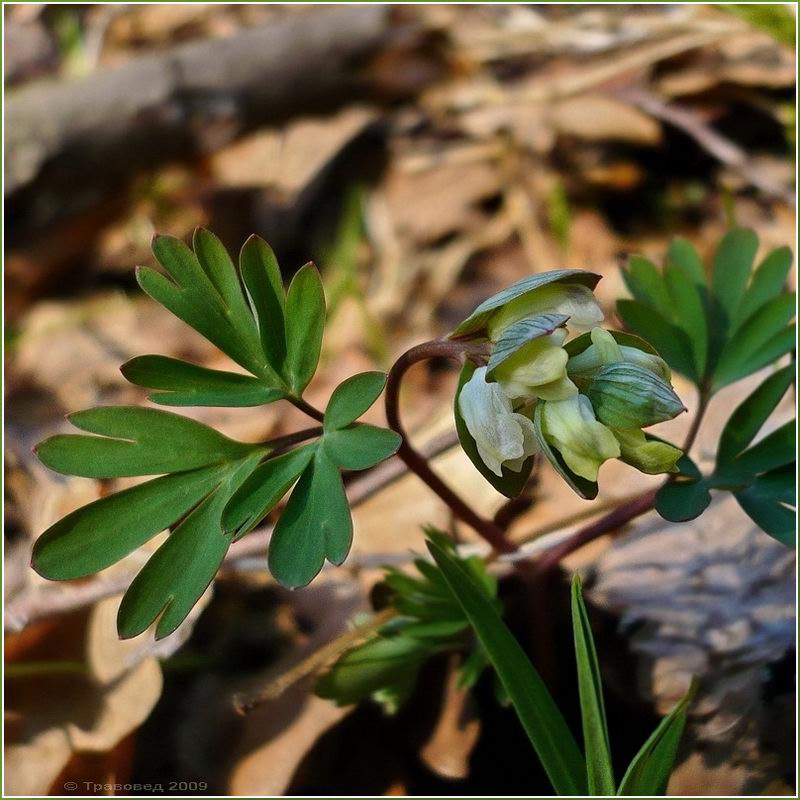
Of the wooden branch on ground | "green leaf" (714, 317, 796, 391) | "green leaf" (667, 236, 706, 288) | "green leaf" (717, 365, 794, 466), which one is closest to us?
"green leaf" (717, 365, 794, 466)

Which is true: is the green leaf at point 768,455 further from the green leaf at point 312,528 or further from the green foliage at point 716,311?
the green leaf at point 312,528

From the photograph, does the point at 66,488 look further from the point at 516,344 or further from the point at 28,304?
the point at 516,344

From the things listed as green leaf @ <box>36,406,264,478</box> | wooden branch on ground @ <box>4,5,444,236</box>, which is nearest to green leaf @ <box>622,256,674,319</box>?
green leaf @ <box>36,406,264,478</box>

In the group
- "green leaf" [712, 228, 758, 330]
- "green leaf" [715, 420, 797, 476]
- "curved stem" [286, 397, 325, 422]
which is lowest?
"green leaf" [715, 420, 797, 476]

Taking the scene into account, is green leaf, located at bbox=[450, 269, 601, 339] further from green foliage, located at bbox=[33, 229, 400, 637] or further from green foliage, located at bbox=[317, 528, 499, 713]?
green foliage, located at bbox=[317, 528, 499, 713]

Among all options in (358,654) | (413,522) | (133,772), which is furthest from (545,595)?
(133,772)

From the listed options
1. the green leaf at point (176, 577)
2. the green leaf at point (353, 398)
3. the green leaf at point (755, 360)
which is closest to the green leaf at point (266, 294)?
the green leaf at point (353, 398)
